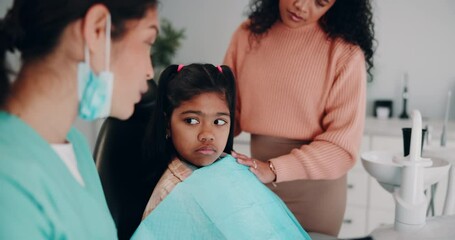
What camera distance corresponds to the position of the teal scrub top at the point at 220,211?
3.45 ft

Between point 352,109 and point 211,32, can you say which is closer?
point 352,109

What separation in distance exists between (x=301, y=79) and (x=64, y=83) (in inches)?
33.8

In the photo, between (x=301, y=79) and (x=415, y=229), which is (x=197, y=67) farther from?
(x=415, y=229)

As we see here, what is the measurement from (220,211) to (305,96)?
49cm

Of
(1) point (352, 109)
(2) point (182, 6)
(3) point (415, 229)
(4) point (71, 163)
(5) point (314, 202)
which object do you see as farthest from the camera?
(2) point (182, 6)

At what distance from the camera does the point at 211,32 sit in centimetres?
316

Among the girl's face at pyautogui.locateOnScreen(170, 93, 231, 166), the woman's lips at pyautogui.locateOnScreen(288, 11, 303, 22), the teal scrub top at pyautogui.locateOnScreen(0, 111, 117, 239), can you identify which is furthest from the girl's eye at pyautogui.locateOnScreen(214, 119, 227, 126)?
the teal scrub top at pyautogui.locateOnScreen(0, 111, 117, 239)

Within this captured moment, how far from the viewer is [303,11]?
134cm

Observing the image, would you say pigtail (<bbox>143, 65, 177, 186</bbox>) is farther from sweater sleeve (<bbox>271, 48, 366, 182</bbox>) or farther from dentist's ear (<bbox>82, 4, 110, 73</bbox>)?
dentist's ear (<bbox>82, 4, 110, 73</bbox>)

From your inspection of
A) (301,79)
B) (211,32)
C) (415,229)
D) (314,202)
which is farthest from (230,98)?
(211,32)

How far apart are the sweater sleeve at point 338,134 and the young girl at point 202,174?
143 mm

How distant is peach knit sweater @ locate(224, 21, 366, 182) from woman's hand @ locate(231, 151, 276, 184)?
25mm

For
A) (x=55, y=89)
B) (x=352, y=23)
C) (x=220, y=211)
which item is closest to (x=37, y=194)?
(x=55, y=89)

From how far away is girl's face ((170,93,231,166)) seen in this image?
1.20m
